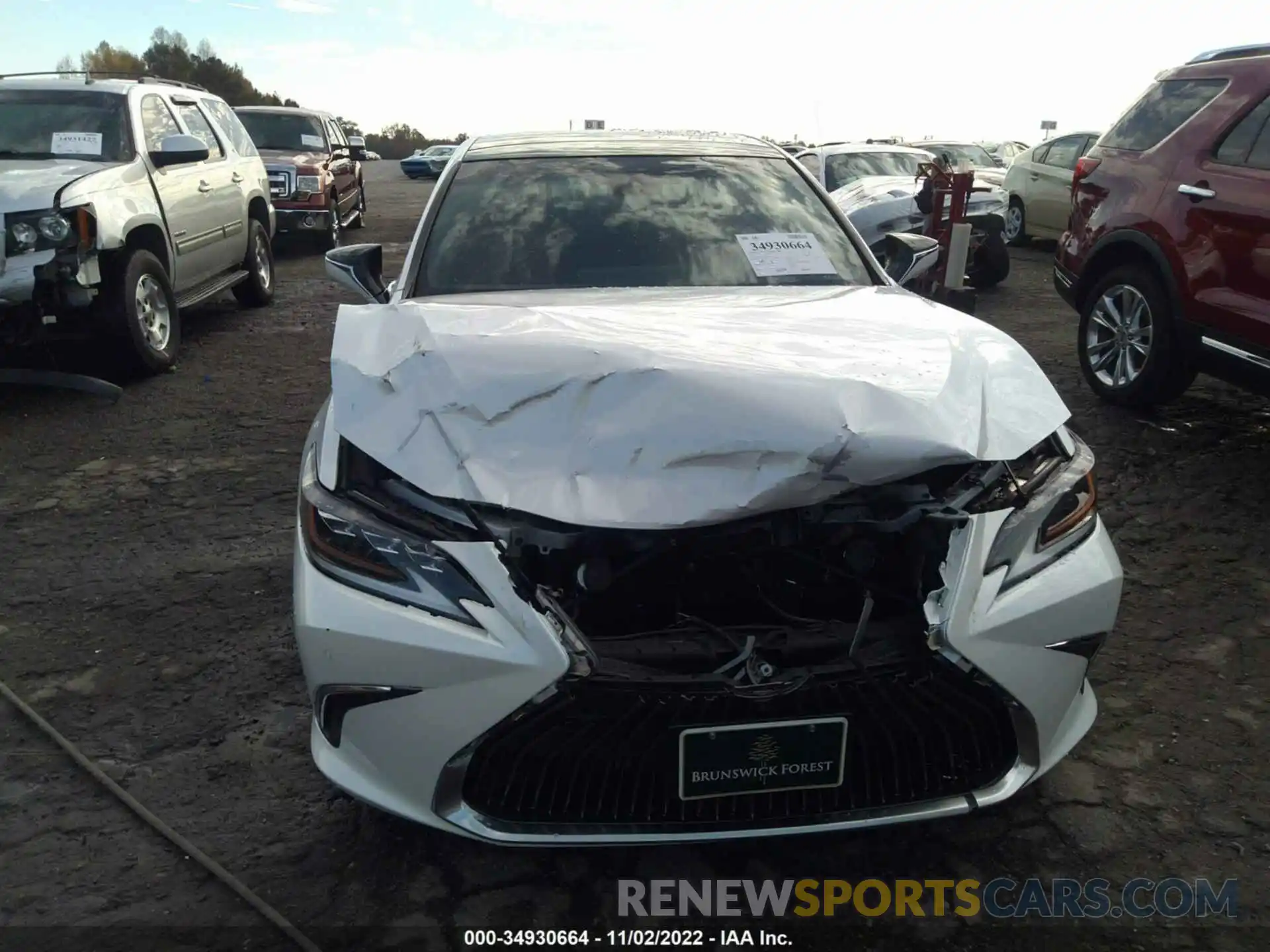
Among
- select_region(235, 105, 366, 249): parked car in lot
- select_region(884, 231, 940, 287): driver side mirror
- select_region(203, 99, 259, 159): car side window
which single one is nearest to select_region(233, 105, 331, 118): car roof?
select_region(235, 105, 366, 249): parked car in lot

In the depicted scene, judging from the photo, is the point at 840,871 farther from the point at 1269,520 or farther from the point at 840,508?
the point at 1269,520

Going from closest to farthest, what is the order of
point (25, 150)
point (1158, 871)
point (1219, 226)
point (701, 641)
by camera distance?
point (701, 641)
point (1158, 871)
point (1219, 226)
point (25, 150)

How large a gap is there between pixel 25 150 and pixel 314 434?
5.50 meters

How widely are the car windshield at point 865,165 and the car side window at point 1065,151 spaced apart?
219cm


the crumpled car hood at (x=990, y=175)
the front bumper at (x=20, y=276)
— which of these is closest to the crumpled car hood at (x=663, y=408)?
the front bumper at (x=20, y=276)

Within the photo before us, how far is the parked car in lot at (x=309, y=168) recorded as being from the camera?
12.0 m

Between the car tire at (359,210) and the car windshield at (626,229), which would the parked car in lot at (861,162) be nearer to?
the car tire at (359,210)

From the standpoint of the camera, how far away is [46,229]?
555 centimetres

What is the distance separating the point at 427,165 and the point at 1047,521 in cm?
474

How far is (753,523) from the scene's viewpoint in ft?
6.68

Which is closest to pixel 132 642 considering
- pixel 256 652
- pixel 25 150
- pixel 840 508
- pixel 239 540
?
pixel 256 652

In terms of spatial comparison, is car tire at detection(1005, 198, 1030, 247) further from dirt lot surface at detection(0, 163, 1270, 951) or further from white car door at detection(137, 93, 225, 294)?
white car door at detection(137, 93, 225, 294)

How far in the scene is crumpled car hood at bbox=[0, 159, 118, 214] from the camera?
5.51 metres

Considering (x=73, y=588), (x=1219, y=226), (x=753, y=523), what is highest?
(x=1219, y=226)
